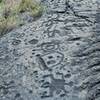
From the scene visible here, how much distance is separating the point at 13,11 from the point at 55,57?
5.74ft

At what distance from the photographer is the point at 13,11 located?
5562 mm

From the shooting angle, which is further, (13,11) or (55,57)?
(13,11)

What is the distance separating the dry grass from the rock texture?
194 mm

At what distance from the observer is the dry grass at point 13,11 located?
5125 millimetres

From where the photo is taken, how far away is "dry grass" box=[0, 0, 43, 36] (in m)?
5.12

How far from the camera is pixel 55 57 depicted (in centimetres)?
411

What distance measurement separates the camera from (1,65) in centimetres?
416

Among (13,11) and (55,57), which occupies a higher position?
(13,11)

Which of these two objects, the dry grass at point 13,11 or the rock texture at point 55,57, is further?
the dry grass at point 13,11

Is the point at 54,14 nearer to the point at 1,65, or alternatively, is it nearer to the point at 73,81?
the point at 1,65

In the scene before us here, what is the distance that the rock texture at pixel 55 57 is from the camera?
3.59 m

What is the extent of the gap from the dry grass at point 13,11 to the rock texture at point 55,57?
0.64ft

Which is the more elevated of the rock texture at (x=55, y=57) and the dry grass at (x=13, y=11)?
the dry grass at (x=13, y=11)

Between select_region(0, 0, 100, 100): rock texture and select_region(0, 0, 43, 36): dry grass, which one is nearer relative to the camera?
select_region(0, 0, 100, 100): rock texture
